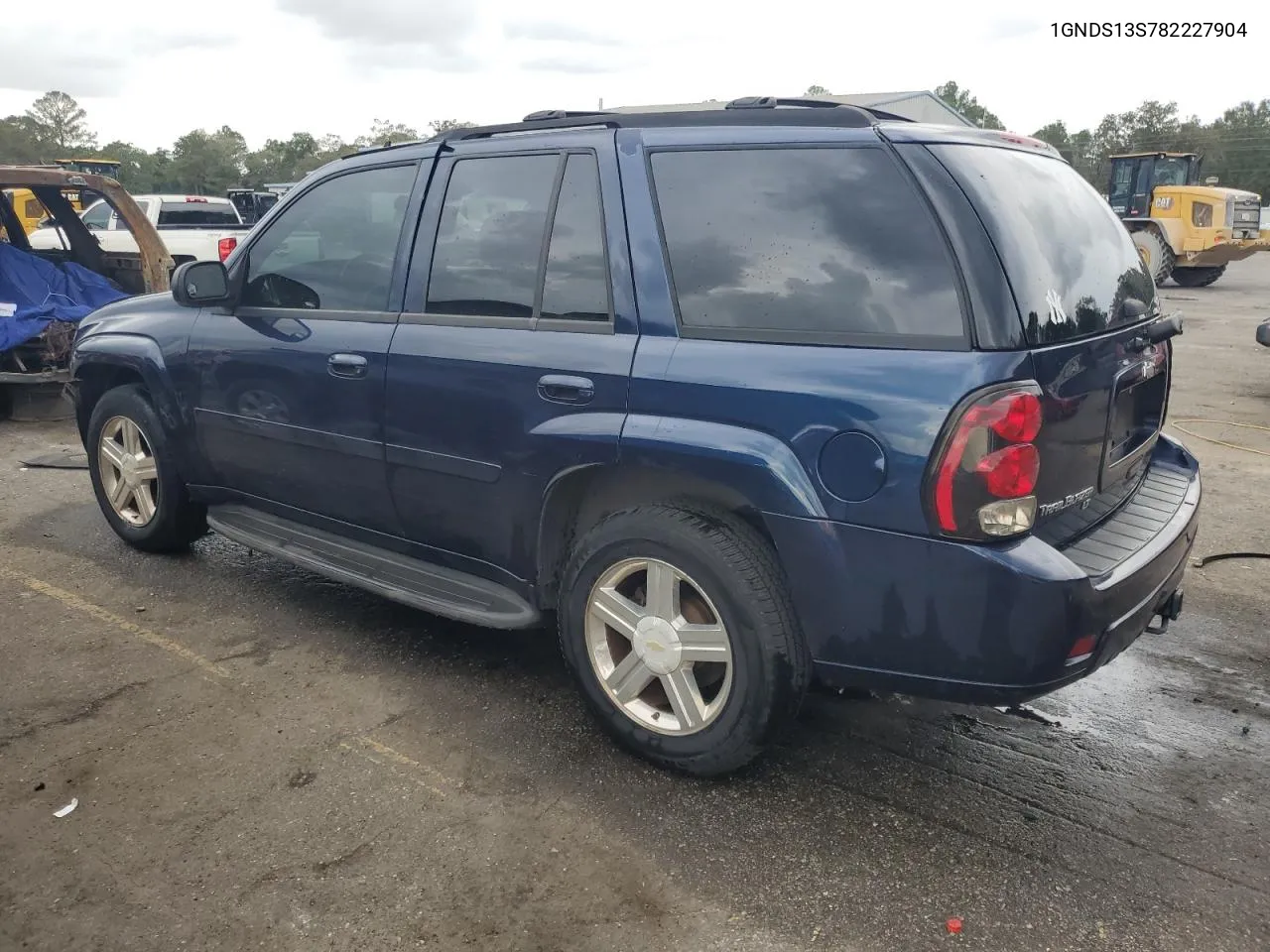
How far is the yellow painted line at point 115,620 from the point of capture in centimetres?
394

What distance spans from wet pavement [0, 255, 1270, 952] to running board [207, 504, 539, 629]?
0.34 m

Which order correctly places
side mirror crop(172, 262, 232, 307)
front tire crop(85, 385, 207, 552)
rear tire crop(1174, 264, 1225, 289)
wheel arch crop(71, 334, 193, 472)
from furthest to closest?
rear tire crop(1174, 264, 1225, 289) → front tire crop(85, 385, 207, 552) → wheel arch crop(71, 334, 193, 472) → side mirror crop(172, 262, 232, 307)

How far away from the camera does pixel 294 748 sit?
3.31 metres

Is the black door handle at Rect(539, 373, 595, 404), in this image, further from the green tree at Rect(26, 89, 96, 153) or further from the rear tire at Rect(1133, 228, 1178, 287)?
the green tree at Rect(26, 89, 96, 153)

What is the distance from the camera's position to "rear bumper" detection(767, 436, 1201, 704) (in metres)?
2.54

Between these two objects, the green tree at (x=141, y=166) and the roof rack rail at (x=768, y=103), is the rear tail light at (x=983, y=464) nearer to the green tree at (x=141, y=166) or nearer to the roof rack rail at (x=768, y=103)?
the roof rack rail at (x=768, y=103)

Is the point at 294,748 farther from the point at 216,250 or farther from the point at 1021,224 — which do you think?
the point at 216,250

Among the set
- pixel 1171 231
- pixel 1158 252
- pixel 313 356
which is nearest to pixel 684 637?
pixel 313 356

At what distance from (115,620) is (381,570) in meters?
1.34

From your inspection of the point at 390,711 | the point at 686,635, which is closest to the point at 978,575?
the point at 686,635

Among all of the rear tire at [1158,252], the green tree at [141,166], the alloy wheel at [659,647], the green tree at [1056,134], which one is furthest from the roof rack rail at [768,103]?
the green tree at [1056,134]

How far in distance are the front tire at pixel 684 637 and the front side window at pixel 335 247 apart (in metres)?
1.40

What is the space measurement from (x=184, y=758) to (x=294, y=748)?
1.10 feet

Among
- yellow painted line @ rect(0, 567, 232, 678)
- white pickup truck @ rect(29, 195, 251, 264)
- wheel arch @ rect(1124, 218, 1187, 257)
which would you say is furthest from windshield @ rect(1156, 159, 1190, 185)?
yellow painted line @ rect(0, 567, 232, 678)
